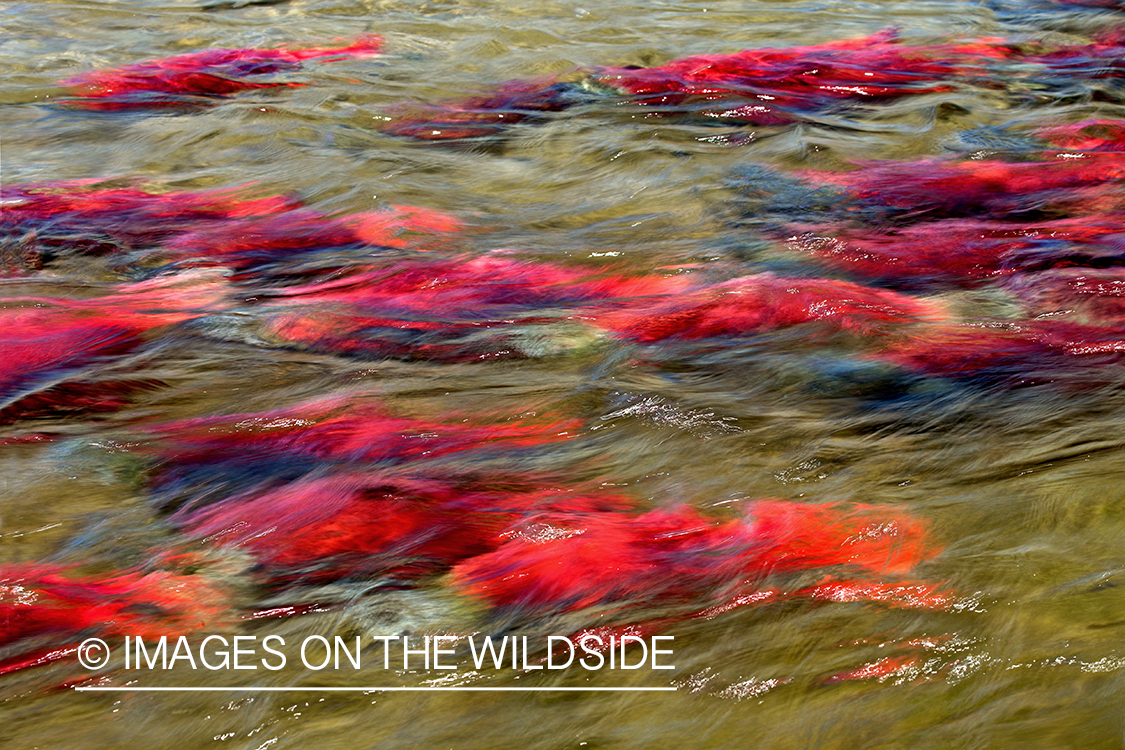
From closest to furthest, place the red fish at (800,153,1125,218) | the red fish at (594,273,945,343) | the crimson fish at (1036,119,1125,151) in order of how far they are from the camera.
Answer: the red fish at (594,273,945,343) < the red fish at (800,153,1125,218) < the crimson fish at (1036,119,1125,151)

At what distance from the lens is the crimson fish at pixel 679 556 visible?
68.1 inches

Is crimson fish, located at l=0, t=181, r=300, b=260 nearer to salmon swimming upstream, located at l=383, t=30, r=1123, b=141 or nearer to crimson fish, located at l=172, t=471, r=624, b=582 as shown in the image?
salmon swimming upstream, located at l=383, t=30, r=1123, b=141

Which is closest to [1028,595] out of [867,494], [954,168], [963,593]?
[963,593]

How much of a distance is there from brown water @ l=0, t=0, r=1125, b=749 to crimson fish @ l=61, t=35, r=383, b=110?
31 cm

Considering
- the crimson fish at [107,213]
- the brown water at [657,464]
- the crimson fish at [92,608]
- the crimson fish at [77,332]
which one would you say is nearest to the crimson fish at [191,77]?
the brown water at [657,464]

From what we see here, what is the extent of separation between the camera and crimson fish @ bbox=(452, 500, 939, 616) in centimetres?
173

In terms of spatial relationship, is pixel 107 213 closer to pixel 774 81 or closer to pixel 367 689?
pixel 367 689

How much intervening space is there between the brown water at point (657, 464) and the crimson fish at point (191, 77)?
0.31 metres

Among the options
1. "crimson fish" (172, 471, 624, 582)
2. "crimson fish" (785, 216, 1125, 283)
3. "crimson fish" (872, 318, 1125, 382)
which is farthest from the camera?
"crimson fish" (785, 216, 1125, 283)

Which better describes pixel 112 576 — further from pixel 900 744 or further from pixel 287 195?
pixel 287 195

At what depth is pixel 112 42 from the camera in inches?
202

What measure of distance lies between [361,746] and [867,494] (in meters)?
1.00

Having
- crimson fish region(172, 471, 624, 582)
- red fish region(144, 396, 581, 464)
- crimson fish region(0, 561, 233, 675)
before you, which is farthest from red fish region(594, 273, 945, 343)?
crimson fish region(0, 561, 233, 675)

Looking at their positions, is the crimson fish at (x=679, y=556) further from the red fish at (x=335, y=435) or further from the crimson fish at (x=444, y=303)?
the crimson fish at (x=444, y=303)
